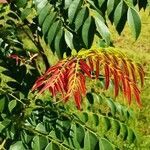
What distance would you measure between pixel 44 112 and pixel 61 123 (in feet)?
A: 0.62

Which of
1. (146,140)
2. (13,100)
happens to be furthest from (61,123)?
(146,140)

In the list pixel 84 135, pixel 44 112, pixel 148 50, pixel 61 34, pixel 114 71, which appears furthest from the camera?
pixel 148 50

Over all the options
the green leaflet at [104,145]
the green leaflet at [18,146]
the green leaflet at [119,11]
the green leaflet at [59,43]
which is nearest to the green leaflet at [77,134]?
the green leaflet at [104,145]

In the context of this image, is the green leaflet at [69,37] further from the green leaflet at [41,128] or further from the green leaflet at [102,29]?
the green leaflet at [41,128]

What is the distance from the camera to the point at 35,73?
9.98 feet

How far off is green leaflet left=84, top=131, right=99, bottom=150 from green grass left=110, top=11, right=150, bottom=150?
2507 mm

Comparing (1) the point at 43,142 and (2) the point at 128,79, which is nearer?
(2) the point at 128,79

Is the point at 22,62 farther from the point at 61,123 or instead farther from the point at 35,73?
the point at 61,123

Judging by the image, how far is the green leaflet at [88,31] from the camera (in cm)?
189

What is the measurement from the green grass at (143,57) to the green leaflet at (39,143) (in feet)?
8.69

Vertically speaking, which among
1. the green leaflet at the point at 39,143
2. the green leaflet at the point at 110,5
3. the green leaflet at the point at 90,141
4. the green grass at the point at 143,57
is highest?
the green leaflet at the point at 110,5

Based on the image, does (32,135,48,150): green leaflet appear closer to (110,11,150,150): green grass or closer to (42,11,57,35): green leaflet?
(42,11,57,35): green leaflet

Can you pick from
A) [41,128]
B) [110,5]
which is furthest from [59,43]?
[41,128]

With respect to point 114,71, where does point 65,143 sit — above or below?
below
